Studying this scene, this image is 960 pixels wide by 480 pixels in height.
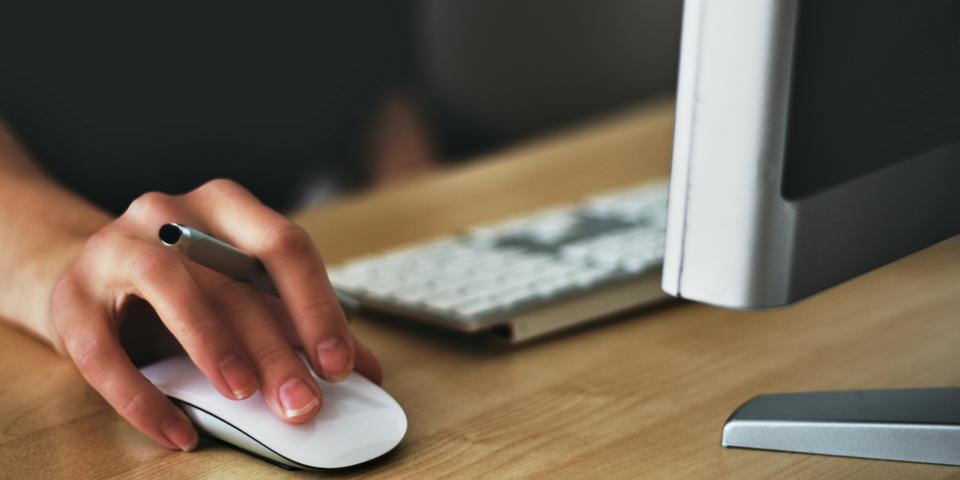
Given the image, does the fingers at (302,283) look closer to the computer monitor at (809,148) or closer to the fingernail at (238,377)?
the fingernail at (238,377)

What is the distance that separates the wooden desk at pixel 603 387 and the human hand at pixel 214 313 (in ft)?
0.11

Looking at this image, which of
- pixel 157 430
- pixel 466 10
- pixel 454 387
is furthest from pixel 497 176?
pixel 466 10

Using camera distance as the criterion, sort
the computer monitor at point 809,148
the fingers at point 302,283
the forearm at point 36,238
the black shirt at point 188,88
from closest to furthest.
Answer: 1. the computer monitor at point 809,148
2. the fingers at point 302,283
3. the forearm at point 36,238
4. the black shirt at point 188,88

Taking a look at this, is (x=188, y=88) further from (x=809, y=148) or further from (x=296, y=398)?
(x=809, y=148)

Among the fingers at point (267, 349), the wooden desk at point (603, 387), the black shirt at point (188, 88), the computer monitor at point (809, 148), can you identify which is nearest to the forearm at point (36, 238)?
the wooden desk at point (603, 387)

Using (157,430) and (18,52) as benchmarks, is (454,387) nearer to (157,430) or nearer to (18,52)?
(157,430)

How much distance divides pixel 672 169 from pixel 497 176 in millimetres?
730

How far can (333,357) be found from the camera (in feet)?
1.29

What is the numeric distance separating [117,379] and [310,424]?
0.36 ft

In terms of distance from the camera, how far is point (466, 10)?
7.58ft

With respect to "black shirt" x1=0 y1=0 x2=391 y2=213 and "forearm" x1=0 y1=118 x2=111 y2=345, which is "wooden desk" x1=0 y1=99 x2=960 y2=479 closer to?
"forearm" x1=0 y1=118 x2=111 y2=345

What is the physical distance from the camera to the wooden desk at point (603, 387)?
0.37m

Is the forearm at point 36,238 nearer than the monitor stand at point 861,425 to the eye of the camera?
No

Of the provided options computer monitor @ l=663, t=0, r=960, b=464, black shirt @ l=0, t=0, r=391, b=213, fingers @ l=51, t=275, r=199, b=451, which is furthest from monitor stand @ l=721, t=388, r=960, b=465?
black shirt @ l=0, t=0, r=391, b=213
